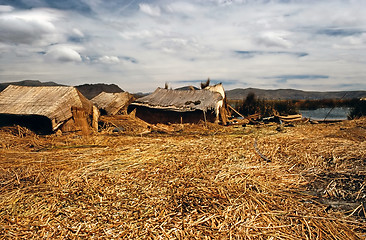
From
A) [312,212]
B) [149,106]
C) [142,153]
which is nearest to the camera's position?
[312,212]

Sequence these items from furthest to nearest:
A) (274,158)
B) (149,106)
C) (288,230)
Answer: (149,106), (274,158), (288,230)

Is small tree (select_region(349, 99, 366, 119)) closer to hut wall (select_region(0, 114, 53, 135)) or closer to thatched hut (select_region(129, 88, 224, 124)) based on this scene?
thatched hut (select_region(129, 88, 224, 124))

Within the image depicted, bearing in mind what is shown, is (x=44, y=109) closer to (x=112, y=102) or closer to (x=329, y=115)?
(x=112, y=102)

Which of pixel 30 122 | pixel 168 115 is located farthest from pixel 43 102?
pixel 168 115

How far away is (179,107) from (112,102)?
4137 millimetres

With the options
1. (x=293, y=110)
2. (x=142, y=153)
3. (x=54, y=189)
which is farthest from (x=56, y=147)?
(x=293, y=110)

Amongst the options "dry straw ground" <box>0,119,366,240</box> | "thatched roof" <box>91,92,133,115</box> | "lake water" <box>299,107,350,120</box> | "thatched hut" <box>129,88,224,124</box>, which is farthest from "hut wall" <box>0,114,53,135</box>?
"lake water" <box>299,107,350,120</box>

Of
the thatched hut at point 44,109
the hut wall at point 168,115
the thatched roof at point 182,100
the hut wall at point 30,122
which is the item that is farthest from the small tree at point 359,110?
the hut wall at point 30,122

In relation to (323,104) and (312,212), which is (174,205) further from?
(323,104)

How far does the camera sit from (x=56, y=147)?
252 inches

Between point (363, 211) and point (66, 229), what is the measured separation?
358 cm

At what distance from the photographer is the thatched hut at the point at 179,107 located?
1247 cm

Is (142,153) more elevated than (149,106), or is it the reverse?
(149,106)

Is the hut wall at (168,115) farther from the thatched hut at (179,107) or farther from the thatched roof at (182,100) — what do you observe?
the thatched roof at (182,100)
